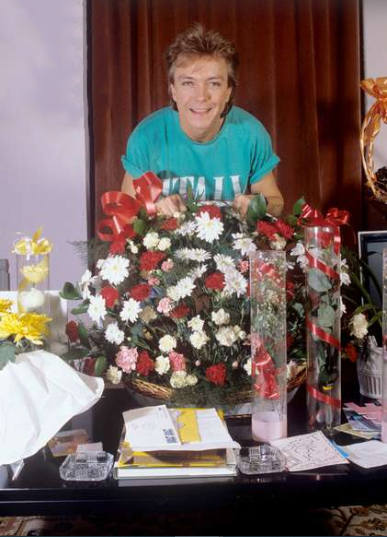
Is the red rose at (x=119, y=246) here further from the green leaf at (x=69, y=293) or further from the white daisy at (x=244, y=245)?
the white daisy at (x=244, y=245)

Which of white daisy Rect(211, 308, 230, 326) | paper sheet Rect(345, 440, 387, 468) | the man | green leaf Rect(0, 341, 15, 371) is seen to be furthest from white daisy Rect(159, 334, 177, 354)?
the man

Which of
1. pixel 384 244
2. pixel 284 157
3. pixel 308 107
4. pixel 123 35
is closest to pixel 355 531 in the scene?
pixel 384 244

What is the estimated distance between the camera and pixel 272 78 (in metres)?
2.67

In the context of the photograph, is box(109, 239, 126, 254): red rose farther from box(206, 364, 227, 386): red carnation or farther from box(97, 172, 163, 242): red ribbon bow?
box(206, 364, 227, 386): red carnation

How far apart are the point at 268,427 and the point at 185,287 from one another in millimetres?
363

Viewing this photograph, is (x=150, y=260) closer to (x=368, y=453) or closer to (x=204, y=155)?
(x=368, y=453)

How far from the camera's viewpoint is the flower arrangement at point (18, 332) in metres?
1.17

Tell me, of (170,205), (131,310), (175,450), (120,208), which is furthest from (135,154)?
(175,450)

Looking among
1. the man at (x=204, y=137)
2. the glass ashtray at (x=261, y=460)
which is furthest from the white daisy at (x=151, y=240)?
the man at (x=204, y=137)

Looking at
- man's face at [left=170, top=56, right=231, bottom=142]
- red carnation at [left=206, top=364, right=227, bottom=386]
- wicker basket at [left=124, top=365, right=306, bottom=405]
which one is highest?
man's face at [left=170, top=56, right=231, bottom=142]

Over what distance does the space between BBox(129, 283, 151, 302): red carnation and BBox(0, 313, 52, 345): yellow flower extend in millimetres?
224

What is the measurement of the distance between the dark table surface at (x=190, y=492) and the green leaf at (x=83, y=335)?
1.33 feet

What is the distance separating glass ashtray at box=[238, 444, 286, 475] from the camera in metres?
1.06

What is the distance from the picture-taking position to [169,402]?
1.35 metres
